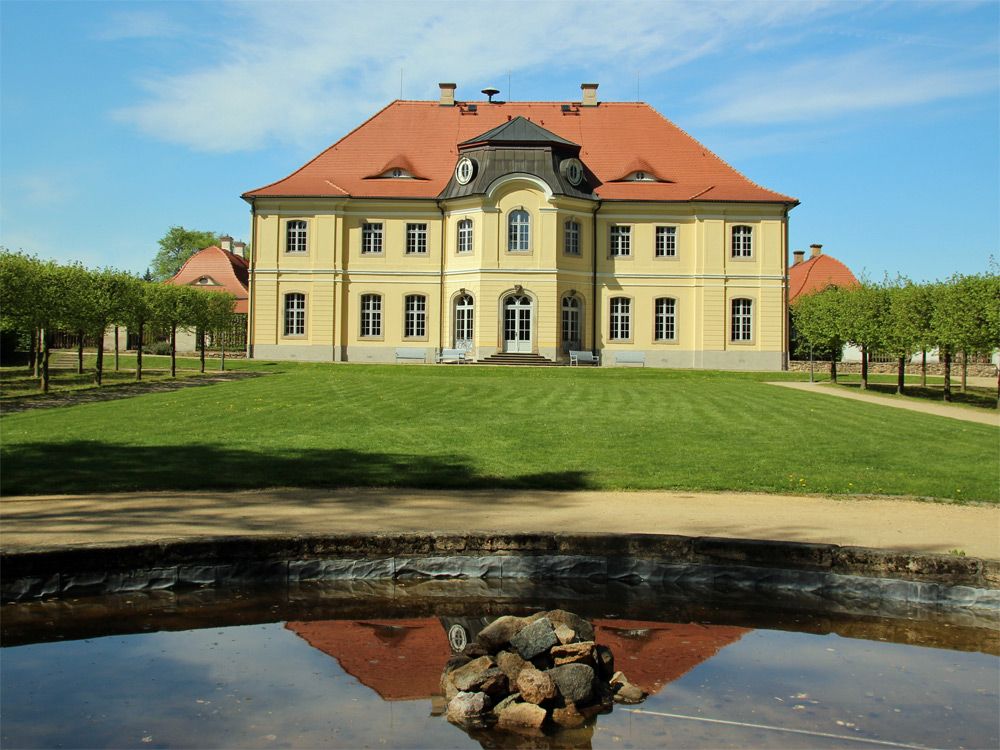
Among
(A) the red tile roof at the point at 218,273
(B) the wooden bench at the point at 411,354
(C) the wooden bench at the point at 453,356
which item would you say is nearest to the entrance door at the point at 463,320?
(C) the wooden bench at the point at 453,356

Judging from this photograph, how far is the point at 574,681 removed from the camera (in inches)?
213

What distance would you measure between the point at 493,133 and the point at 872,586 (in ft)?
114

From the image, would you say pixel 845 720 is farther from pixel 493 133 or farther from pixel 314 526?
pixel 493 133

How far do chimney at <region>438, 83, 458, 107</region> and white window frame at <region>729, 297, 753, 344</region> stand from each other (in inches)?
654

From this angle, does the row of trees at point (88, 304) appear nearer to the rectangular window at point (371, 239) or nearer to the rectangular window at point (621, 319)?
the rectangular window at point (371, 239)

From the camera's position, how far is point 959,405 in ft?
90.8

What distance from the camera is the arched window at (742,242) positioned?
139 feet

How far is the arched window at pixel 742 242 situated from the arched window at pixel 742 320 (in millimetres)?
2057

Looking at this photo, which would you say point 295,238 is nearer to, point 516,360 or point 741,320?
point 516,360

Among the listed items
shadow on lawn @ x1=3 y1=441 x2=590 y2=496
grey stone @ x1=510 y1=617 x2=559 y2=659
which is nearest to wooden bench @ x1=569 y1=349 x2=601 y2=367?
shadow on lawn @ x1=3 y1=441 x2=590 y2=496

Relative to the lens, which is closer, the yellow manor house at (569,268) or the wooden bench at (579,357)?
the wooden bench at (579,357)

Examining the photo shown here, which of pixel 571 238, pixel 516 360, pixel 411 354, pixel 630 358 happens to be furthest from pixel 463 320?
pixel 630 358

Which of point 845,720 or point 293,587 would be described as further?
point 293,587

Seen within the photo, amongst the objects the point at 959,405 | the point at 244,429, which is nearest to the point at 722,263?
the point at 959,405
